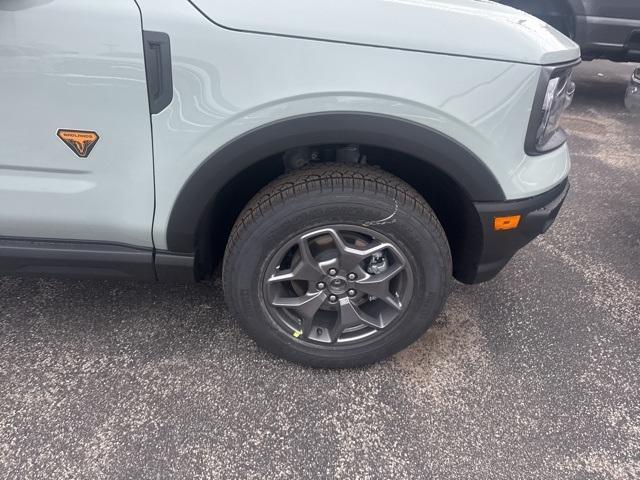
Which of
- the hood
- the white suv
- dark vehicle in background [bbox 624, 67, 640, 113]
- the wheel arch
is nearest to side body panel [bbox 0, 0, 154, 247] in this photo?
the white suv

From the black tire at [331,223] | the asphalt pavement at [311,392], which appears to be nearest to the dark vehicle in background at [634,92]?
the asphalt pavement at [311,392]

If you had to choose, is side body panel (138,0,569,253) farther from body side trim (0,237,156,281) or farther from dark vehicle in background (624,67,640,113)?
dark vehicle in background (624,67,640,113)

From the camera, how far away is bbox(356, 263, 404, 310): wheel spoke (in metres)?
1.95

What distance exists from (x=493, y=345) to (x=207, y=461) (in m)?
1.37

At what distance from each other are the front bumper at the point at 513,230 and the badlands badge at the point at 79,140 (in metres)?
1.36

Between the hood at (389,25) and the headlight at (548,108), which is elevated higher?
the hood at (389,25)

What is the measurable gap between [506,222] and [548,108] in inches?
16.7

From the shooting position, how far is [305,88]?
63.9 inches

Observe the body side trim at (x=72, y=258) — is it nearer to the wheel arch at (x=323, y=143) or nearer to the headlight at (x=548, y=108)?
the wheel arch at (x=323, y=143)

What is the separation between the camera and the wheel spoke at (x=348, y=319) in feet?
6.65

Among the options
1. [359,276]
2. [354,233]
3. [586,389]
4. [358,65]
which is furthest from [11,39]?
[586,389]

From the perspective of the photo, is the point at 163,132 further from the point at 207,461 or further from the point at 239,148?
the point at 207,461

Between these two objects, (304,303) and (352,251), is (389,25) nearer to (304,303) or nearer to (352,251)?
(352,251)

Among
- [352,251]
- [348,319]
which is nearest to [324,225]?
[352,251]
